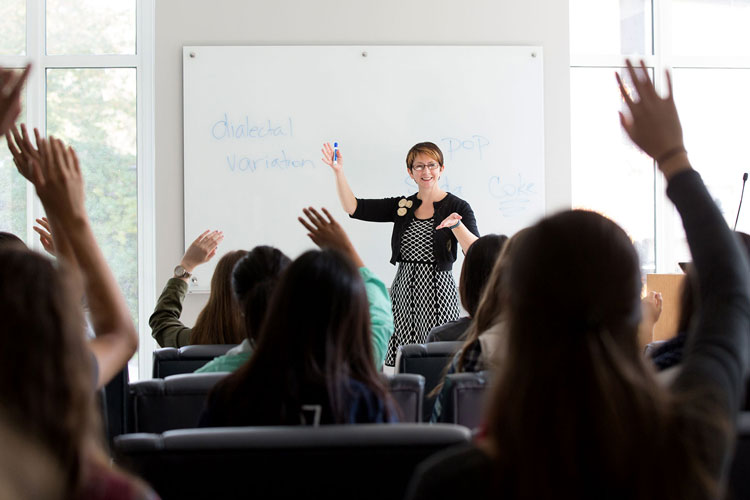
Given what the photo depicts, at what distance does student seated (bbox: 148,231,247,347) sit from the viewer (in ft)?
7.61

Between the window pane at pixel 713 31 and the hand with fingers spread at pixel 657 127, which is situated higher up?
the window pane at pixel 713 31

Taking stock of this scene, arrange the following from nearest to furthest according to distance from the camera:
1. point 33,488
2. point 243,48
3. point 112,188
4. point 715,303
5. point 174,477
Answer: point 33,488
point 715,303
point 174,477
point 243,48
point 112,188

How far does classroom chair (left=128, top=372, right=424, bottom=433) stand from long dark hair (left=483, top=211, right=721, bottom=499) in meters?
0.71

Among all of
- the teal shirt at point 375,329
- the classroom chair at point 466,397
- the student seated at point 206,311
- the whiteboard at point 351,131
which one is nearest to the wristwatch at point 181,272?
the student seated at point 206,311

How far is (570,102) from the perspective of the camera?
4918 millimetres

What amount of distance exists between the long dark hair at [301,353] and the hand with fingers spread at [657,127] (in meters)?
0.59

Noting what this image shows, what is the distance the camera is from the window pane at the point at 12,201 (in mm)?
4941

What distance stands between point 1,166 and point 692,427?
5.15m

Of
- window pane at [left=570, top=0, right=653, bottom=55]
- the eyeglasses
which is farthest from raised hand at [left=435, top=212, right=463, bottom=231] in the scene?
window pane at [left=570, top=0, right=653, bottom=55]

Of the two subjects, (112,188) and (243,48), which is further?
(112,188)

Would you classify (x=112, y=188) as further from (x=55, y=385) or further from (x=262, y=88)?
(x=55, y=385)

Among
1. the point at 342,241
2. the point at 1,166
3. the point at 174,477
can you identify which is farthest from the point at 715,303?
the point at 1,166

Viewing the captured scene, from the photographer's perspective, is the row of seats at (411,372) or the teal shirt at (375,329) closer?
the row of seats at (411,372)

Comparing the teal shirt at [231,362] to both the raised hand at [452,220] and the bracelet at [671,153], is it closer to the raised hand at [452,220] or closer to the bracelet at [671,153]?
the bracelet at [671,153]
